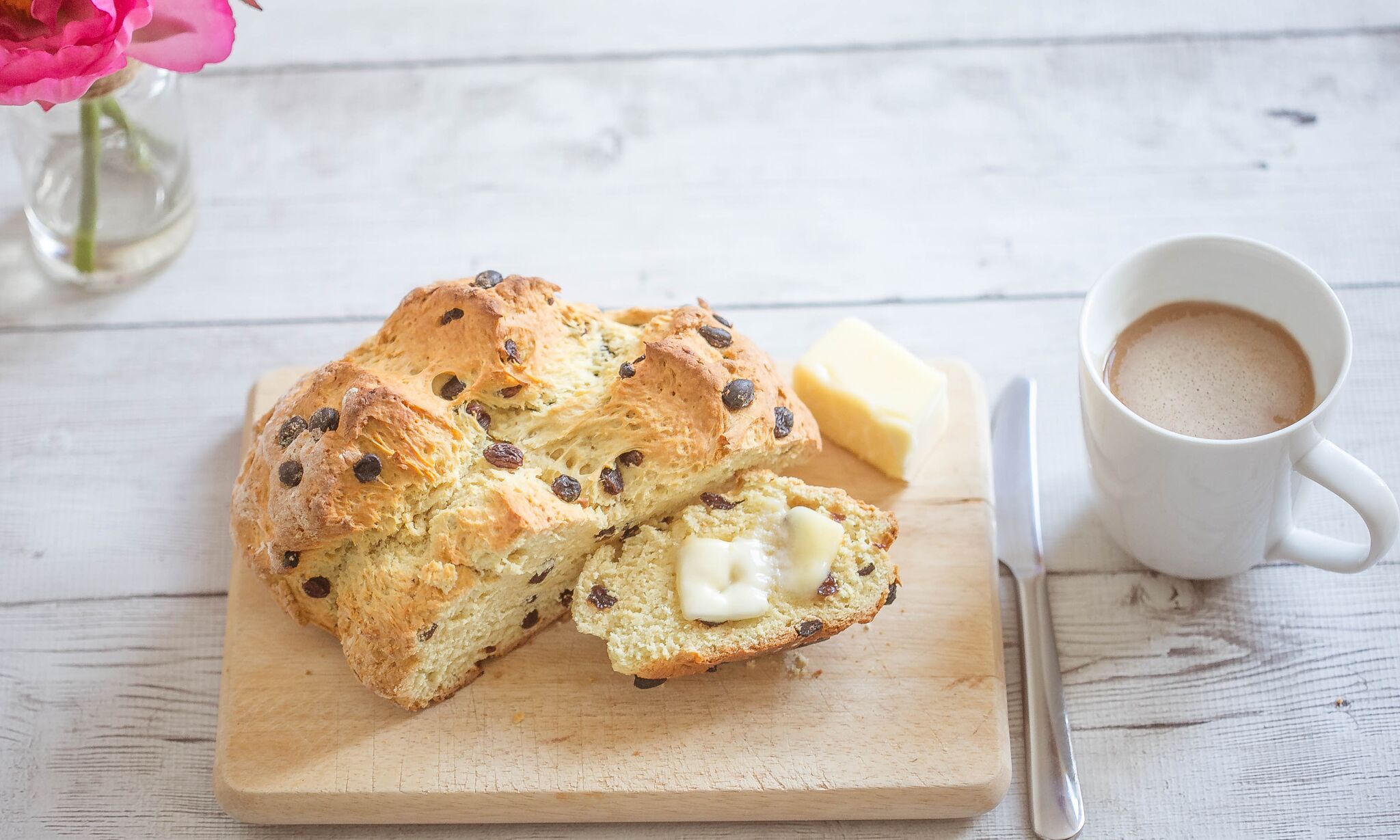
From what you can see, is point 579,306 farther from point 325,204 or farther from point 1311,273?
point 1311,273

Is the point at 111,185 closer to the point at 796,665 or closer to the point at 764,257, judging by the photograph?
the point at 764,257

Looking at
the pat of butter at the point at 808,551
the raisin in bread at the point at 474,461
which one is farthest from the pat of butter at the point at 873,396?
the pat of butter at the point at 808,551

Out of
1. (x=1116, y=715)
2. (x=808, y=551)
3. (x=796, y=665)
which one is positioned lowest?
(x=1116, y=715)

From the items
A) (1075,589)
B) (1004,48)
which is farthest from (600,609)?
(1004,48)

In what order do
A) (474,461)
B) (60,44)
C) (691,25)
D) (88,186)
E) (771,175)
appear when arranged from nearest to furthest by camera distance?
(60,44) → (474,461) → (88,186) → (771,175) → (691,25)

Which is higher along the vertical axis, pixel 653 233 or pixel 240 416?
pixel 653 233

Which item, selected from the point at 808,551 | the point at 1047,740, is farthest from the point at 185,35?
the point at 1047,740
